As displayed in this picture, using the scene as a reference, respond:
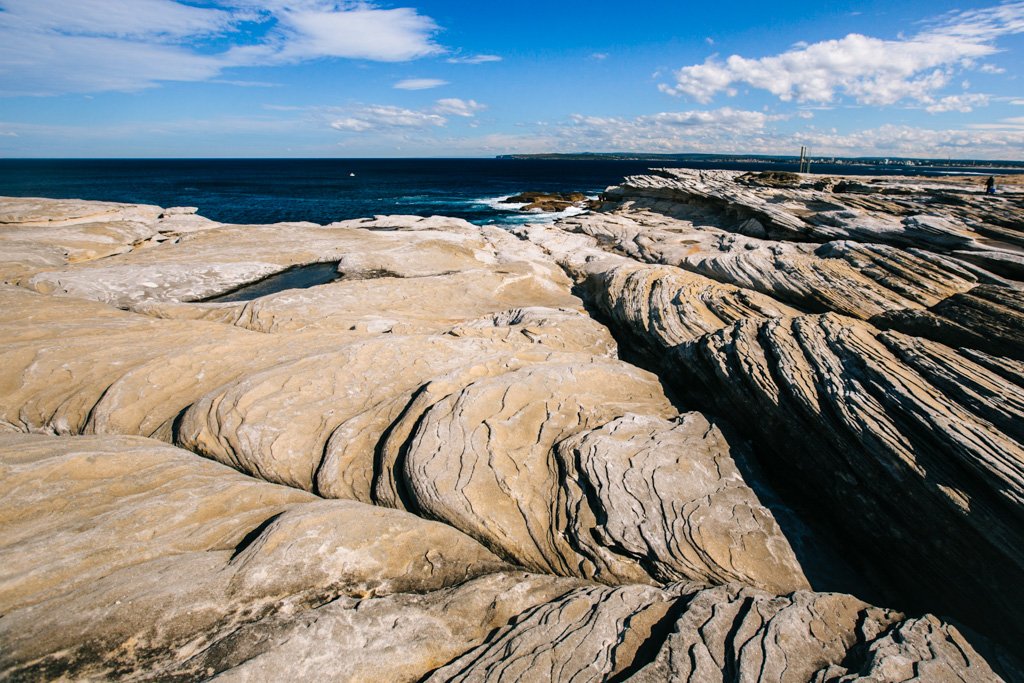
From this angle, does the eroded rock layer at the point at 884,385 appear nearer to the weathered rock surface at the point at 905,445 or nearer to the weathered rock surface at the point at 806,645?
the weathered rock surface at the point at 905,445

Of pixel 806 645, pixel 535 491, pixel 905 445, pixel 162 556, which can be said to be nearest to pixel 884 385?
pixel 905 445

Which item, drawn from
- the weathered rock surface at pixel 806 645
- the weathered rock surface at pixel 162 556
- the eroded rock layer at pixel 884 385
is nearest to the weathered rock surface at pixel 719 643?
the weathered rock surface at pixel 806 645

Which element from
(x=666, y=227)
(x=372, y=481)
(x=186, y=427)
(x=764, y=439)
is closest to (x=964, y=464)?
(x=764, y=439)

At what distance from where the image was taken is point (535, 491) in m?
8.34

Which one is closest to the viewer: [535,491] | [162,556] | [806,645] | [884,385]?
[806,645]

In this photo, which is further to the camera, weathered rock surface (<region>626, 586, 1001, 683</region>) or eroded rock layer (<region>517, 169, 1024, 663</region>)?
eroded rock layer (<region>517, 169, 1024, 663</region>)

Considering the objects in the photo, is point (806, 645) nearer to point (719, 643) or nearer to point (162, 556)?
point (719, 643)

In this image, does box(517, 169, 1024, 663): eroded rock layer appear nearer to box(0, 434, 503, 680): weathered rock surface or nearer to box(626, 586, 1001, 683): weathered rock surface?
box(626, 586, 1001, 683): weathered rock surface

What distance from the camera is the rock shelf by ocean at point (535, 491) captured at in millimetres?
5766

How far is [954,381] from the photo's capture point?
732 centimetres

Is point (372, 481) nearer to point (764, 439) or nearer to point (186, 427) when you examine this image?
point (186, 427)

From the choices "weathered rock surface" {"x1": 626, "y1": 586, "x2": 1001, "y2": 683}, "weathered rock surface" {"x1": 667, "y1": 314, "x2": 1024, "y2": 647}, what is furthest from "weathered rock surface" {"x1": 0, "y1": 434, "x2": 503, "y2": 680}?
"weathered rock surface" {"x1": 667, "y1": 314, "x2": 1024, "y2": 647}

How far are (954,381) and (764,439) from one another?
2924 millimetres

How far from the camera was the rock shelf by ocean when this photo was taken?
5766 mm
